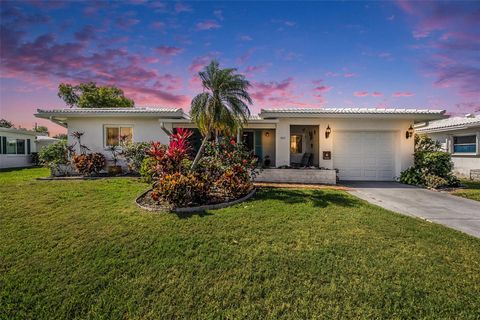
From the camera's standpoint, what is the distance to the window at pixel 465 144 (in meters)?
12.8

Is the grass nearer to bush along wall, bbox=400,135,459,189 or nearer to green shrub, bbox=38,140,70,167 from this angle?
bush along wall, bbox=400,135,459,189

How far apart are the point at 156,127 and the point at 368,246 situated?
1170 cm

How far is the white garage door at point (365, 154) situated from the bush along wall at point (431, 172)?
3.16ft

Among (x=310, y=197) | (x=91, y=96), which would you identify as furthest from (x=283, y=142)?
(x=91, y=96)

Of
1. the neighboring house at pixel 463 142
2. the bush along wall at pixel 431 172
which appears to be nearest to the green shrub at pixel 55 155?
the bush along wall at pixel 431 172

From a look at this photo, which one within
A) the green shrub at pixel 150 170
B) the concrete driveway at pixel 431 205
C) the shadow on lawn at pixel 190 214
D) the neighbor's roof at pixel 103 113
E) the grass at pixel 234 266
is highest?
the neighbor's roof at pixel 103 113

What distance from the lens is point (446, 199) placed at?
25.0 ft

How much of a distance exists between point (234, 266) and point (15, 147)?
24999mm

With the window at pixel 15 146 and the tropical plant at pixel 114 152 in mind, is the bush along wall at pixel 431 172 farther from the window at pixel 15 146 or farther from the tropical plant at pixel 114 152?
the window at pixel 15 146

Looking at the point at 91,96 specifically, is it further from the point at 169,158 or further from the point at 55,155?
the point at 169,158

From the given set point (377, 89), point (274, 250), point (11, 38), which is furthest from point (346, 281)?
point (11, 38)

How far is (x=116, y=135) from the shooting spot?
42.0 feet

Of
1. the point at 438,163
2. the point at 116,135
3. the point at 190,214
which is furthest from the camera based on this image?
the point at 116,135

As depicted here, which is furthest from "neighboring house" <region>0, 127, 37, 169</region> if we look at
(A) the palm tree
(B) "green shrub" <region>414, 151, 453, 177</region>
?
(B) "green shrub" <region>414, 151, 453, 177</region>
